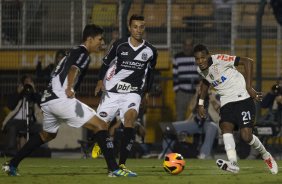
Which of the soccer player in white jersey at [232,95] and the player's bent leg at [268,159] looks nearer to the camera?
the player's bent leg at [268,159]

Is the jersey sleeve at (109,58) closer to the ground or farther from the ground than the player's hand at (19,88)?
farther from the ground

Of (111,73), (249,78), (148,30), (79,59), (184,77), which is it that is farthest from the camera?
(148,30)

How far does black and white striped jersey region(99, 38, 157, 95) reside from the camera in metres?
15.1

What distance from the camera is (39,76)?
21.7 meters

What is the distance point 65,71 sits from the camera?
42.5 feet

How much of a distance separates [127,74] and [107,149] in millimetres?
2520

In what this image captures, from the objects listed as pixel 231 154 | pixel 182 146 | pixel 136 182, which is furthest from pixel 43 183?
pixel 182 146

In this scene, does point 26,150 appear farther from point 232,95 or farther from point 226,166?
point 232,95

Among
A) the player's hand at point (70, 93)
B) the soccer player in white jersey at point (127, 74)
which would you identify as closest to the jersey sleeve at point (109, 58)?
the soccer player in white jersey at point (127, 74)

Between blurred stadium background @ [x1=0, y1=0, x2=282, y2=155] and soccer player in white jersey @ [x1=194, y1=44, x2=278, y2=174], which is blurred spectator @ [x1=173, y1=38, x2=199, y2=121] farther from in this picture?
soccer player in white jersey @ [x1=194, y1=44, x2=278, y2=174]

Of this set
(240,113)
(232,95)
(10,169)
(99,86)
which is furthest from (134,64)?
(10,169)

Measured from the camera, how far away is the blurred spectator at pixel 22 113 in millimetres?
20875

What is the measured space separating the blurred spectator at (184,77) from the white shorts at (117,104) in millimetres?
6315

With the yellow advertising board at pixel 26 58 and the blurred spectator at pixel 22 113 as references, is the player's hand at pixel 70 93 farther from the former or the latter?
the yellow advertising board at pixel 26 58
